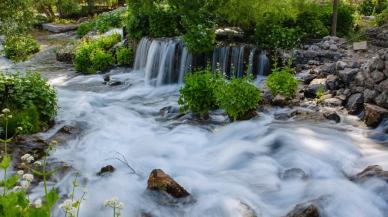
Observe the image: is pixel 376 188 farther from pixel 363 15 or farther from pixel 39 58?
pixel 39 58

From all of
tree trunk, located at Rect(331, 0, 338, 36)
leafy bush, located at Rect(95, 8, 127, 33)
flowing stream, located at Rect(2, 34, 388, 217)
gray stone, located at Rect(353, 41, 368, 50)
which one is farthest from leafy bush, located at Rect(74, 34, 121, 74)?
gray stone, located at Rect(353, 41, 368, 50)

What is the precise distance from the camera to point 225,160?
8.28 meters

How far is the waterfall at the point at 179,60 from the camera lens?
13.6 m

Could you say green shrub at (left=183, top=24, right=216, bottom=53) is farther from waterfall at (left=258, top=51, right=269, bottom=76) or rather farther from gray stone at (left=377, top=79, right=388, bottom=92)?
gray stone at (left=377, top=79, right=388, bottom=92)

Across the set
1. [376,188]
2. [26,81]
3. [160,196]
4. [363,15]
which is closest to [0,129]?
[26,81]

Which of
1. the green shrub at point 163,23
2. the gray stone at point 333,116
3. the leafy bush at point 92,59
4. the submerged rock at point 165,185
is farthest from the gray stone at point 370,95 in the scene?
the leafy bush at point 92,59

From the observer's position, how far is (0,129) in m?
8.95

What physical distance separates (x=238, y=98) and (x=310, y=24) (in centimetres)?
639

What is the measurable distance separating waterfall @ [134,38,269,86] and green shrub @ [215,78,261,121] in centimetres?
298

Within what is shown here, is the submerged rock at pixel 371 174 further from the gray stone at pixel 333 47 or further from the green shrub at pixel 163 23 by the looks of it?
the green shrub at pixel 163 23

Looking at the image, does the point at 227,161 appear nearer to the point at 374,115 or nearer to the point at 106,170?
the point at 106,170

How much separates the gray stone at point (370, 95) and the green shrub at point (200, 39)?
5.59m

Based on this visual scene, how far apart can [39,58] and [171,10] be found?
7806 millimetres

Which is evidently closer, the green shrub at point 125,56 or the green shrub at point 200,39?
the green shrub at point 200,39
